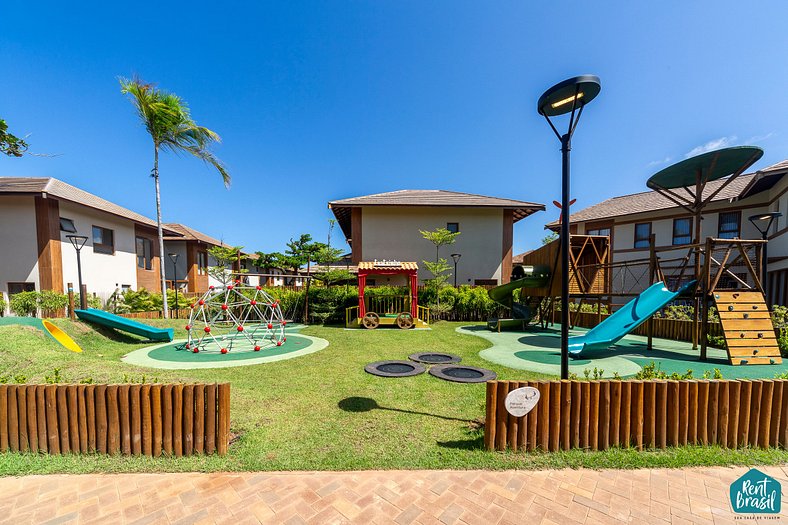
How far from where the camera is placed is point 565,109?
151 inches

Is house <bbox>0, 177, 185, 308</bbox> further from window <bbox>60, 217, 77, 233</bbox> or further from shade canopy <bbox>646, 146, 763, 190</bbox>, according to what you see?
shade canopy <bbox>646, 146, 763, 190</bbox>

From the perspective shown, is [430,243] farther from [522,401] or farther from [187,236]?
[187,236]

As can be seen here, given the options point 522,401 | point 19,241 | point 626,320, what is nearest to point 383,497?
point 522,401

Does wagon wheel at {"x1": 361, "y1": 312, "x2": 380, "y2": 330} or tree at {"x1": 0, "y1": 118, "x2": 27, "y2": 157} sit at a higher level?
tree at {"x1": 0, "y1": 118, "x2": 27, "y2": 157}

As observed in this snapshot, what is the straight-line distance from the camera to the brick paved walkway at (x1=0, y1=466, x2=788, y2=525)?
101 inches

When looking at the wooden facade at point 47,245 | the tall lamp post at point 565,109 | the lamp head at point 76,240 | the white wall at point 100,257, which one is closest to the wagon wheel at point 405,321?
the tall lamp post at point 565,109

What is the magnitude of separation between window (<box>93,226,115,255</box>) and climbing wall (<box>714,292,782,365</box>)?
2723 cm

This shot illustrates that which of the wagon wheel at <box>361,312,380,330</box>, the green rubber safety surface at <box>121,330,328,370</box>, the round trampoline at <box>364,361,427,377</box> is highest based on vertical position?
the round trampoline at <box>364,361,427,377</box>

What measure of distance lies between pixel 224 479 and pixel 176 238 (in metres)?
26.8

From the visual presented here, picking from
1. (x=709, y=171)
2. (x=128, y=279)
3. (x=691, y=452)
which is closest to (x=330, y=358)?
(x=691, y=452)

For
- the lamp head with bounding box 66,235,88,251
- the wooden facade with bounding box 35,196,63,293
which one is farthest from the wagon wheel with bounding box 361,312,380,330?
the wooden facade with bounding box 35,196,63,293

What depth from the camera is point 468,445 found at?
12.1ft

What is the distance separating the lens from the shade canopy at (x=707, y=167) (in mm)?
7797

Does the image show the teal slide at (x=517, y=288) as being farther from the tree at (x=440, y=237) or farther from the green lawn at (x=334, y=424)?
the green lawn at (x=334, y=424)
